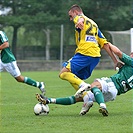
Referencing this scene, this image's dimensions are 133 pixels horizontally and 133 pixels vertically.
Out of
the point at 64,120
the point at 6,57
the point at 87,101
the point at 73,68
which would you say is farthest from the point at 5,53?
the point at 64,120

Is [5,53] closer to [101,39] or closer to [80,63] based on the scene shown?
[80,63]

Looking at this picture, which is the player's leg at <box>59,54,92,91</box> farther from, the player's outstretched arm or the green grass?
the green grass

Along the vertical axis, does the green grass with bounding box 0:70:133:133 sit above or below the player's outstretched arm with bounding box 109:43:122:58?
below

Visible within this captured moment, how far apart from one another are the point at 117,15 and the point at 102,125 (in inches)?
1316

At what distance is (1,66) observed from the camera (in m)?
12.2

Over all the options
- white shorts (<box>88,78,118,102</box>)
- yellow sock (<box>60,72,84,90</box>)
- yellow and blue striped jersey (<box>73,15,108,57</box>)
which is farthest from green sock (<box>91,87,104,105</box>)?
yellow and blue striped jersey (<box>73,15,108,57</box>)

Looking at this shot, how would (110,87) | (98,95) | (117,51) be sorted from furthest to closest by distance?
(117,51)
(110,87)
(98,95)

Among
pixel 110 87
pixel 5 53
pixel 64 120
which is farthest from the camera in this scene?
pixel 5 53

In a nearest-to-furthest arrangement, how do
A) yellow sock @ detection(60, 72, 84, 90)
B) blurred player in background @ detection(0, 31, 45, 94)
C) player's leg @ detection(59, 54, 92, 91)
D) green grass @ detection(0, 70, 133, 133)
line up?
green grass @ detection(0, 70, 133, 133), yellow sock @ detection(60, 72, 84, 90), player's leg @ detection(59, 54, 92, 91), blurred player in background @ detection(0, 31, 45, 94)

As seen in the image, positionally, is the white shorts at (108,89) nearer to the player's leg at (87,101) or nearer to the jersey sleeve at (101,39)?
the player's leg at (87,101)

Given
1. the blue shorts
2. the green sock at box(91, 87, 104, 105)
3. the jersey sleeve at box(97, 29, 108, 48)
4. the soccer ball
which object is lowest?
the soccer ball

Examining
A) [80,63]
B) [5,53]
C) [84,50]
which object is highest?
[84,50]

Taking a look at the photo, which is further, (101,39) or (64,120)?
(101,39)

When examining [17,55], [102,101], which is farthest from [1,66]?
[17,55]
